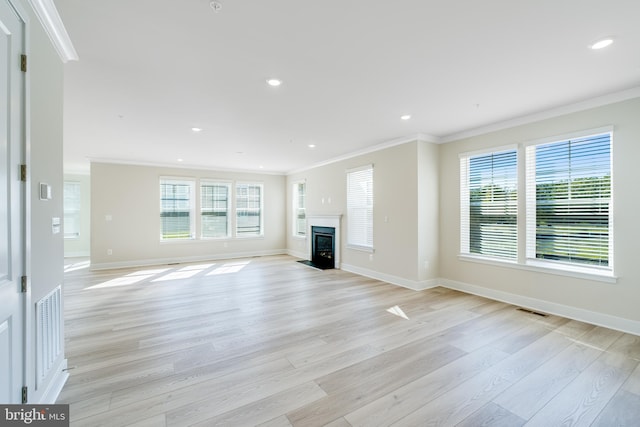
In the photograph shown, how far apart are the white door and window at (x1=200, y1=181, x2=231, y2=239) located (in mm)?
6398

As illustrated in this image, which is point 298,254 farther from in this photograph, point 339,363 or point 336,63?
point 336,63

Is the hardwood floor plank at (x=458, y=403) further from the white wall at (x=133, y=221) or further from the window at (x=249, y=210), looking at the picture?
the window at (x=249, y=210)

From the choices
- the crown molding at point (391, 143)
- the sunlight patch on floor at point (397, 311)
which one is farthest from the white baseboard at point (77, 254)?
the sunlight patch on floor at point (397, 311)

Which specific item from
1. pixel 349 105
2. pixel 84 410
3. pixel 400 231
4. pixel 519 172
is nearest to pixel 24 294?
pixel 84 410

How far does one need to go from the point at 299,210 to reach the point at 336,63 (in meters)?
6.20

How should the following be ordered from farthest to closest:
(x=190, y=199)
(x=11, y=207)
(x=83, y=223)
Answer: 1. (x=83, y=223)
2. (x=190, y=199)
3. (x=11, y=207)

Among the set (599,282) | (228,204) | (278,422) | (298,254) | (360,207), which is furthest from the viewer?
(298,254)

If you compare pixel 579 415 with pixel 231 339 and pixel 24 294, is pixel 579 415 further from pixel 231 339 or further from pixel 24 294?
pixel 24 294

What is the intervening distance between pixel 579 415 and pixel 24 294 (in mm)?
3641

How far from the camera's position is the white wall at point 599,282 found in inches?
120

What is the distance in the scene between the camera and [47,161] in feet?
6.41

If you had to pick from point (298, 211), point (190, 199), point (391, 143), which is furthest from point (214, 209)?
point (391, 143)

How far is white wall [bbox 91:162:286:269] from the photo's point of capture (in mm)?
6551

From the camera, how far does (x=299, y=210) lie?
850 cm
